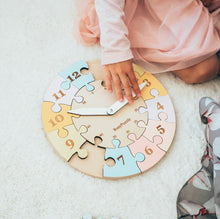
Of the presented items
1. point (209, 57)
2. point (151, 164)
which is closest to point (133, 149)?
point (151, 164)

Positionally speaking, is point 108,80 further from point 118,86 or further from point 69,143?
point 69,143

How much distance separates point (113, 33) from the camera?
2.42 ft

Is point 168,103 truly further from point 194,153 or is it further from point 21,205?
point 21,205

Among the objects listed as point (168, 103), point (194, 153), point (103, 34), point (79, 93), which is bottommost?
point (194, 153)

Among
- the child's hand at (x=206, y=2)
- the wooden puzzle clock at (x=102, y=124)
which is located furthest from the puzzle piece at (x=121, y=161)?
the child's hand at (x=206, y=2)

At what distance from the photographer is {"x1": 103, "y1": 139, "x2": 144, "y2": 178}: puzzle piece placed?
2.16 feet

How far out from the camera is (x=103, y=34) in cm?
75

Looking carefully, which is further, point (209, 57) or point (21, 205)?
point (209, 57)

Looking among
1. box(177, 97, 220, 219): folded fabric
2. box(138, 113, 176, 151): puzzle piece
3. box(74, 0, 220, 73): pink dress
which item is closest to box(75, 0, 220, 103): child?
box(74, 0, 220, 73): pink dress

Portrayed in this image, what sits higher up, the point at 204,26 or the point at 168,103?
the point at 204,26

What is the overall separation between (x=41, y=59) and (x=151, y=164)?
1.78 feet

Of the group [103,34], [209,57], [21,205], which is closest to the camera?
[21,205]

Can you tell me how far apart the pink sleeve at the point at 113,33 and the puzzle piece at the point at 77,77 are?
85 millimetres

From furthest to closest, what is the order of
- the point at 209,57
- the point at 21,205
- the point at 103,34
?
the point at 209,57 < the point at 103,34 < the point at 21,205
